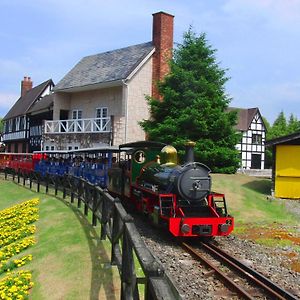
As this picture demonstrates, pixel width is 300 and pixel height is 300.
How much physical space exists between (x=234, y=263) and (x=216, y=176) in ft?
42.0

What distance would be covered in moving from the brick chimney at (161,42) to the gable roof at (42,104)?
44.2ft

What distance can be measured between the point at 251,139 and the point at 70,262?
4569 cm

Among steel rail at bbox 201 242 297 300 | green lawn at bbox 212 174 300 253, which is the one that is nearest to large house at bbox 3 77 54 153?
green lawn at bbox 212 174 300 253

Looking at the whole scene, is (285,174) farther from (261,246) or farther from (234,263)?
(234,263)

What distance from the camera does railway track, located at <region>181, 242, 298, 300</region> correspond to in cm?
686

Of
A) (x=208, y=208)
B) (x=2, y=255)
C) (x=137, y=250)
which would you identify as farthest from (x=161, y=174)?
(x=137, y=250)

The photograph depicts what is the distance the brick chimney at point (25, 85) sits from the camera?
5533cm

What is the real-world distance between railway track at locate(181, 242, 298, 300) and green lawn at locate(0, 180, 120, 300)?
2097 mm

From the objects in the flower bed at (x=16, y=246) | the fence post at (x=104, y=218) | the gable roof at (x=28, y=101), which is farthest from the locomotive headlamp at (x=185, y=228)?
the gable roof at (x=28, y=101)

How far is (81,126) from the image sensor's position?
32250 mm

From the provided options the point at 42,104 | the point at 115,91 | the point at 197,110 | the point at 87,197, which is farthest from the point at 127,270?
the point at 42,104

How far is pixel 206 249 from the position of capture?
10234mm

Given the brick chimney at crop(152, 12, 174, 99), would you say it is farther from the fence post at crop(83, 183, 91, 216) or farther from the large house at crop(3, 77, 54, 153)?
the fence post at crop(83, 183, 91, 216)

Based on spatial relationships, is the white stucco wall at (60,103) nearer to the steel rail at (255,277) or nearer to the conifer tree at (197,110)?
the conifer tree at (197,110)
